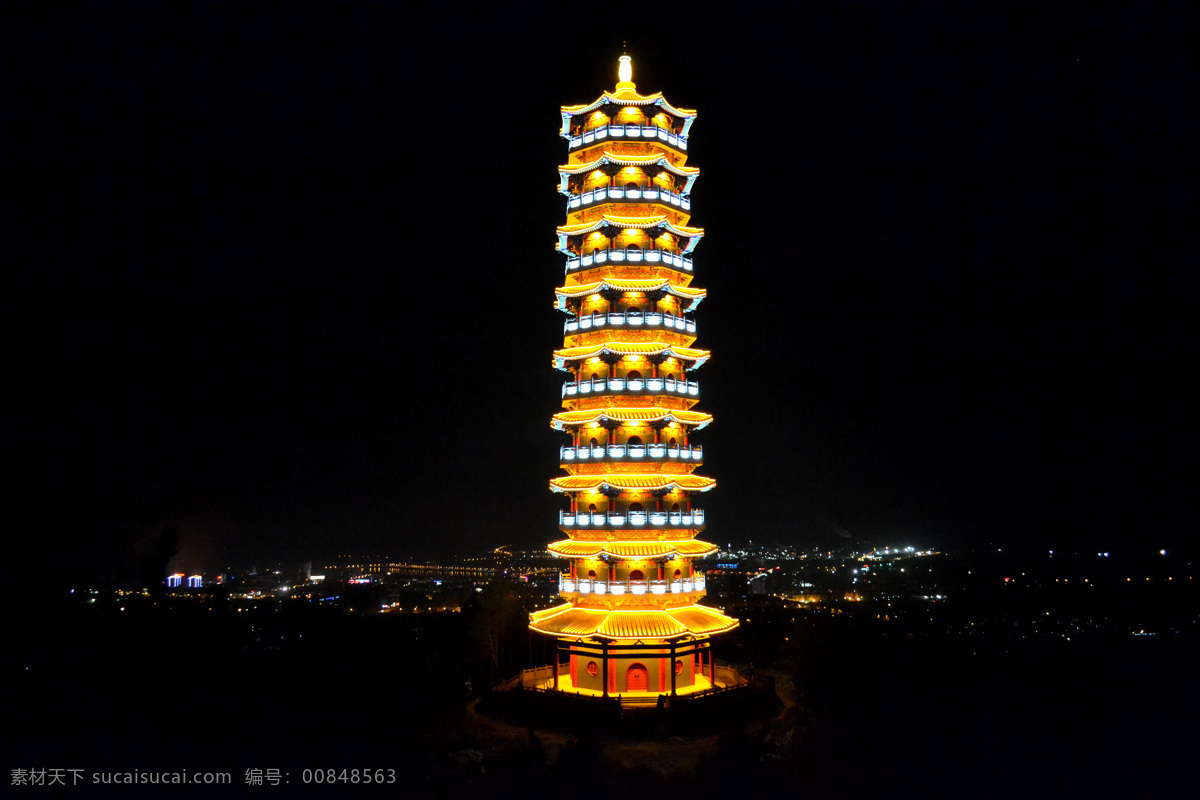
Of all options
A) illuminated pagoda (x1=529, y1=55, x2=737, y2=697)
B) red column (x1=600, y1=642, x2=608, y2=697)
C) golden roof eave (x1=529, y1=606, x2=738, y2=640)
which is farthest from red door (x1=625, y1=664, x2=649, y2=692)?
golden roof eave (x1=529, y1=606, x2=738, y2=640)

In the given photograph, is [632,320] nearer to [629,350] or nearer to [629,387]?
[629,350]

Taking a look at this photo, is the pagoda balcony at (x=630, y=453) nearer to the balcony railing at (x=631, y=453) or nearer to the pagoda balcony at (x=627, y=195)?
the balcony railing at (x=631, y=453)

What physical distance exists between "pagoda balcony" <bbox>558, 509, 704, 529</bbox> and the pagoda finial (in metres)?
21.2

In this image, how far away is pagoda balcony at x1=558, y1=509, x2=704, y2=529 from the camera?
29625 mm

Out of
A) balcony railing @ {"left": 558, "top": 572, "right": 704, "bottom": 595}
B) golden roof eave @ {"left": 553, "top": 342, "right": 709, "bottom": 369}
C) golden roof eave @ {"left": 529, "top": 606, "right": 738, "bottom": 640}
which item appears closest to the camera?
golden roof eave @ {"left": 529, "top": 606, "right": 738, "bottom": 640}

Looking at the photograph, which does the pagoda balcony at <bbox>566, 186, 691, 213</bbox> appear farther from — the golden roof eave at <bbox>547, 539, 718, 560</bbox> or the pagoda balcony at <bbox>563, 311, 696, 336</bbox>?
the golden roof eave at <bbox>547, 539, 718, 560</bbox>

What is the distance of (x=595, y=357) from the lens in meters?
31.7

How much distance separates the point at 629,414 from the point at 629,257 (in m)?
7.76

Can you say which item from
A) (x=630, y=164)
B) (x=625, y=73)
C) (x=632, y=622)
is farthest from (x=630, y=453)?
(x=625, y=73)

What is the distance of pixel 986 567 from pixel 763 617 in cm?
13780

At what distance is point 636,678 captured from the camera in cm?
2769

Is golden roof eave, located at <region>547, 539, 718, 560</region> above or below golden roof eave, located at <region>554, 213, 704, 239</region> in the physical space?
below

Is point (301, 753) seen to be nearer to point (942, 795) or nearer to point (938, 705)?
point (942, 795)

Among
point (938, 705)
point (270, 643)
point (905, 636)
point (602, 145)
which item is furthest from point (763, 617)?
point (602, 145)
